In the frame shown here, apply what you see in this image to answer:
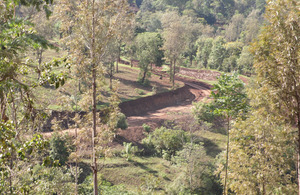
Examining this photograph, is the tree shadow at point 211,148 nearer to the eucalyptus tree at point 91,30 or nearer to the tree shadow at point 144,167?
the tree shadow at point 144,167

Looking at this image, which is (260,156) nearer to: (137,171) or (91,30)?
(91,30)

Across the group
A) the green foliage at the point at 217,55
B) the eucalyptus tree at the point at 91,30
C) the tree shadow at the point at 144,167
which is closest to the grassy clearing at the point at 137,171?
the tree shadow at the point at 144,167

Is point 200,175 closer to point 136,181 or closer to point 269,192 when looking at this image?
point 136,181

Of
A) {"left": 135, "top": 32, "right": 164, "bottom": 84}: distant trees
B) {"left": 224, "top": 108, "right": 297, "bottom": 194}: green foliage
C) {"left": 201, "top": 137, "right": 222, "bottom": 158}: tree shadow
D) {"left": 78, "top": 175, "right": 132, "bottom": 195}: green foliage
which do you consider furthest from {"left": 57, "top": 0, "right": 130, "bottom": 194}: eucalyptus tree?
{"left": 135, "top": 32, "right": 164, "bottom": 84}: distant trees

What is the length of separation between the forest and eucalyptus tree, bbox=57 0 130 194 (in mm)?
39

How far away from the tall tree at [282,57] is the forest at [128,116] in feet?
0.09

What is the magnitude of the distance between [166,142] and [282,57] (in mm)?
15830

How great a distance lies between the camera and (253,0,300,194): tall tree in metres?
6.91

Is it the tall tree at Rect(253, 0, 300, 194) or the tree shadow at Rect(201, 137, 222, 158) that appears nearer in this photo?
the tall tree at Rect(253, 0, 300, 194)

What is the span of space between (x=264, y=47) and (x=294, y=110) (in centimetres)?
210

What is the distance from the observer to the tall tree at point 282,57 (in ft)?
22.7

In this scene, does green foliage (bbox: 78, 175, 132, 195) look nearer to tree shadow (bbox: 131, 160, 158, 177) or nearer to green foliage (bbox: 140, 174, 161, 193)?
green foliage (bbox: 140, 174, 161, 193)

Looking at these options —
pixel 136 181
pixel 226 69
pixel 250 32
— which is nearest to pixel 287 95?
pixel 136 181

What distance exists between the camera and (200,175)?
16.5m
